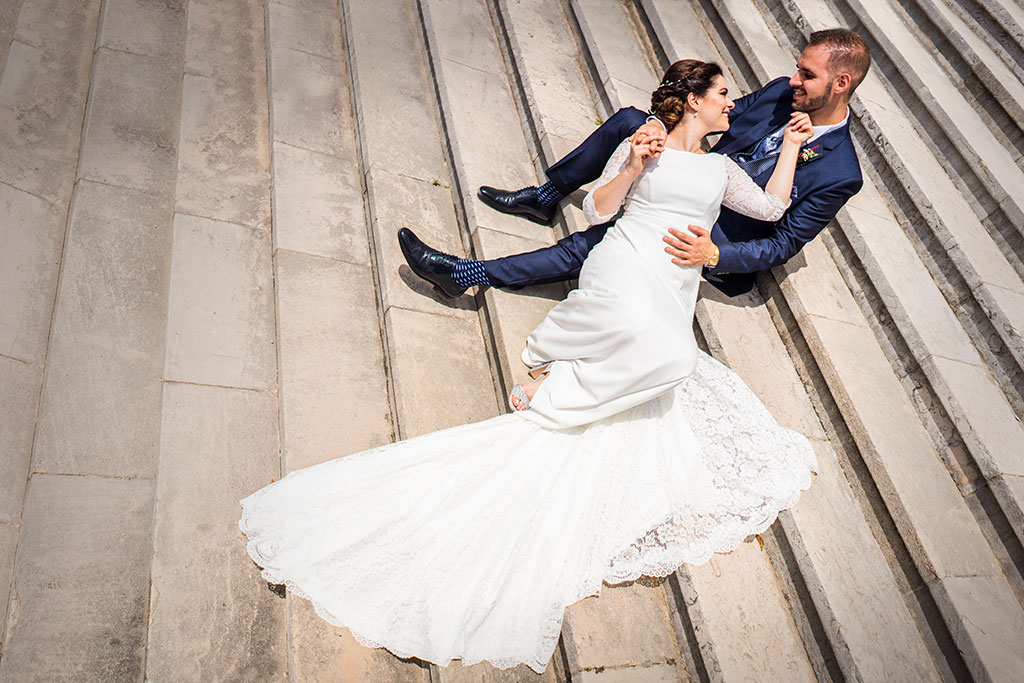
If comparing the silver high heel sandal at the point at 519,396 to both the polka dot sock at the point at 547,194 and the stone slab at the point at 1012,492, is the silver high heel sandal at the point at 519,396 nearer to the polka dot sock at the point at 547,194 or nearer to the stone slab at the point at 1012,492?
the polka dot sock at the point at 547,194

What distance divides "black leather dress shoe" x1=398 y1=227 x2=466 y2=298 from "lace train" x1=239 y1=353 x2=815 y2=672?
0.86 meters

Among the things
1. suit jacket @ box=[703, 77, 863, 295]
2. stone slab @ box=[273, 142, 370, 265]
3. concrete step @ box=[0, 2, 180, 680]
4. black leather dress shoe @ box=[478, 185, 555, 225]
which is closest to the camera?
concrete step @ box=[0, 2, 180, 680]

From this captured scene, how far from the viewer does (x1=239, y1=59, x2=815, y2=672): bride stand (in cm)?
219

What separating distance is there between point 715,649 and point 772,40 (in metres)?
4.53

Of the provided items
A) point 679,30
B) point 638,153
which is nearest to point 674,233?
point 638,153

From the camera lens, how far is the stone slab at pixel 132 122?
330cm

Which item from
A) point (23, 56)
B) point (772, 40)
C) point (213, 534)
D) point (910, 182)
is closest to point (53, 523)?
point (213, 534)

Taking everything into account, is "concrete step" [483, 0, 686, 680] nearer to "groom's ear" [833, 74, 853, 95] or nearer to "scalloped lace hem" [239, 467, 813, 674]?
"scalloped lace hem" [239, 467, 813, 674]

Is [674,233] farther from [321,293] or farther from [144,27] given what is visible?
[144,27]

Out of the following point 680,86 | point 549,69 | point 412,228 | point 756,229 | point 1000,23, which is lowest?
point 412,228

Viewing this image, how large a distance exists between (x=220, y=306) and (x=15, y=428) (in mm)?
904

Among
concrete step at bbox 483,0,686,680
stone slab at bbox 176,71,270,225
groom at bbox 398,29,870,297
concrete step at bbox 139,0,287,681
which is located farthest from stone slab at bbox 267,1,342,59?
groom at bbox 398,29,870,297

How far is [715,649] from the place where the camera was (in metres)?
2.37

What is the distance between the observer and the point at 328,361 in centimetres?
292
